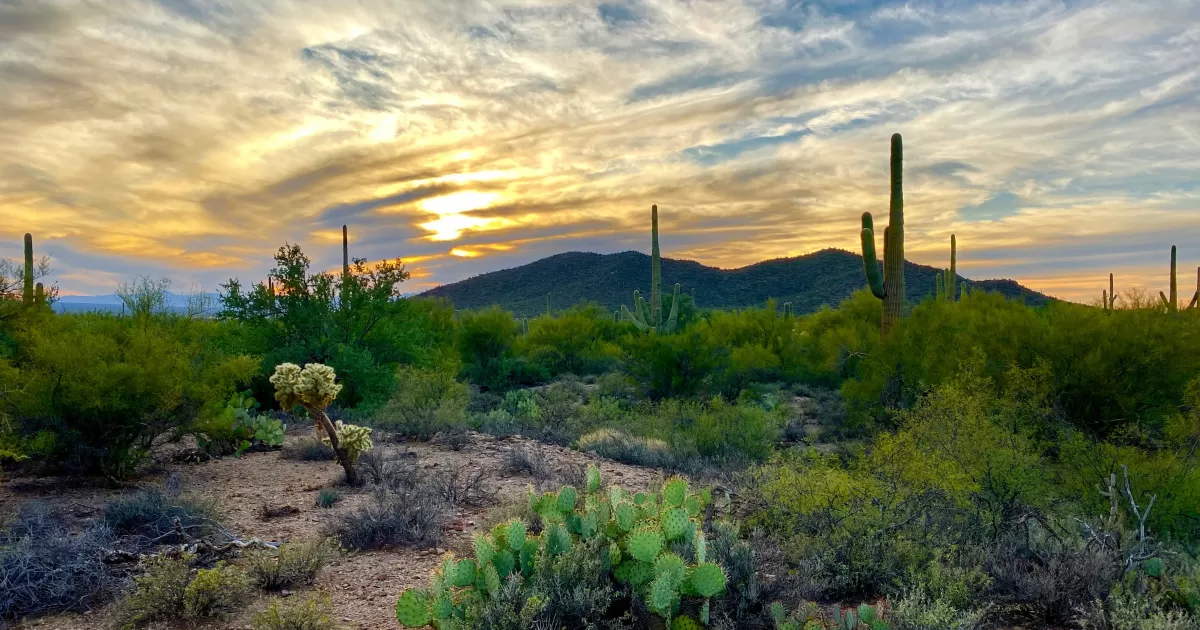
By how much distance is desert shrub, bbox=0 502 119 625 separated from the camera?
543 cm

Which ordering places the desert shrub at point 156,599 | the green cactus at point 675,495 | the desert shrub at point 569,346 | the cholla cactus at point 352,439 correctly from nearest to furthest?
the desert shrub at point 156,599
the green cactus at point 675,495
the cholla cactus at point 352,439
the desert shrub at point 569,346

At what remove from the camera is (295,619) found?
482 cm

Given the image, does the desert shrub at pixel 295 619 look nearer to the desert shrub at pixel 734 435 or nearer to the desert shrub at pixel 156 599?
the desert shrub at pixel 156 599

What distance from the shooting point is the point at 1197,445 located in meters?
8.04

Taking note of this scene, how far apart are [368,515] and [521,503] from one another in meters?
1.42

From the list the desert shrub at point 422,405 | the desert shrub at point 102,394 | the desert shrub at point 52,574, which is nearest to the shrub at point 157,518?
the desert shrub at point 52,574

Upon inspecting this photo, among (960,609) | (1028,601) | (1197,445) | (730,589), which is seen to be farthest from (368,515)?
(1197,445)

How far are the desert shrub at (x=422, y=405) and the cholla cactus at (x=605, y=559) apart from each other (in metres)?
7.68

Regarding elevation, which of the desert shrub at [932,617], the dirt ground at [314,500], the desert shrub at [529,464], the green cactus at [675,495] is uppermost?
the green cactus at [675,495]

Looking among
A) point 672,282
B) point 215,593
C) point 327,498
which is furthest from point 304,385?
point 672,282

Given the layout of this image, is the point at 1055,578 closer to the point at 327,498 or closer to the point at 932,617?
the point at 932,617

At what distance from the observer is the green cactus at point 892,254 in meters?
16.4

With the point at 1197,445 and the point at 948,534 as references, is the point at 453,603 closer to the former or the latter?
the point at 948,534

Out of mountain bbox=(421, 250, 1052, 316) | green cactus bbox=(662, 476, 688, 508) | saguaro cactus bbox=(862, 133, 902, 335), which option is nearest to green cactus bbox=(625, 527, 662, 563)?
green cactus bbox=(662, 476, 688, 508)
